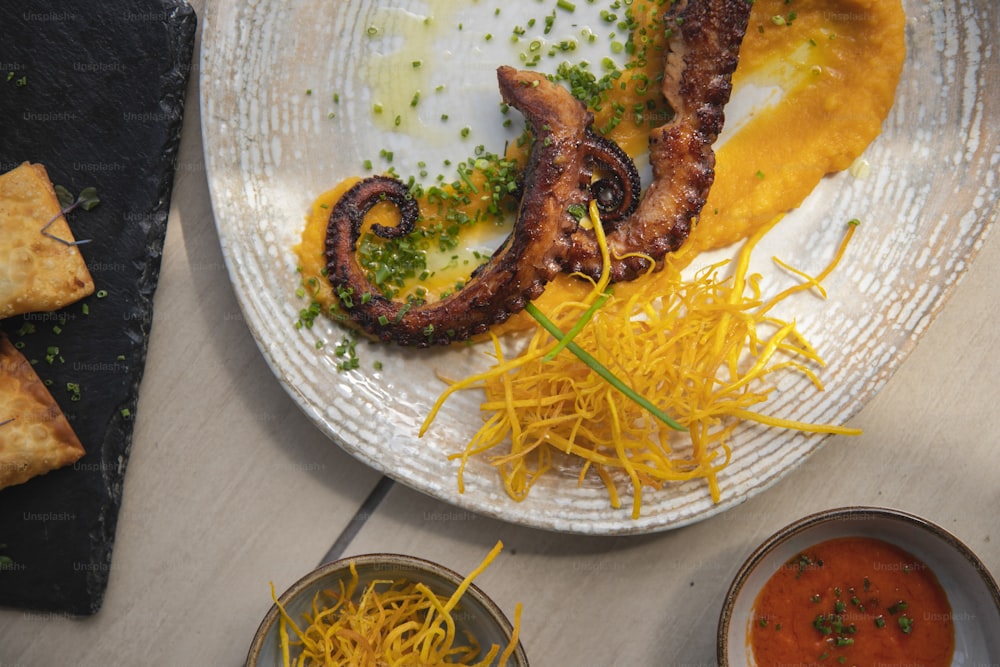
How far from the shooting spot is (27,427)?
9.37ft

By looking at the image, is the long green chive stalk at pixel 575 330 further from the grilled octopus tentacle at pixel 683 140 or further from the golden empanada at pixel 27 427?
the golden empanada at pixel 27 427

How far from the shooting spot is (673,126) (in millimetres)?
2738

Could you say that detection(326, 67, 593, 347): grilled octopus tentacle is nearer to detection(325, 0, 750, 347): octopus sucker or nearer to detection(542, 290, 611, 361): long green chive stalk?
detection(325, 0, 750, 347): octopus sucker

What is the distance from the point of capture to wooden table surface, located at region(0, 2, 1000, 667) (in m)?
3.01

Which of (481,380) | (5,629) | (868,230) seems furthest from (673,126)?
(5,629)

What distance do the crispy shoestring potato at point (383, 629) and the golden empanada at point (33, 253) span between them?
1458mm

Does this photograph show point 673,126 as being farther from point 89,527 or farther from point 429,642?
point 89,527

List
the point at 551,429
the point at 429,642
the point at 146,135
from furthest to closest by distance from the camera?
the point at 146,135
the point at 551,429
the point at 429,642

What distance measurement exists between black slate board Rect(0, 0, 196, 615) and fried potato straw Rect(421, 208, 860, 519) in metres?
1.36

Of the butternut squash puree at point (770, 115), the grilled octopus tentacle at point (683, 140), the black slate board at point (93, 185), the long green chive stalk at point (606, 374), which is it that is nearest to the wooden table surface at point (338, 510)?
the black slate board at point (93, 185)

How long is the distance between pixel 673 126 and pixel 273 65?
5.14ft

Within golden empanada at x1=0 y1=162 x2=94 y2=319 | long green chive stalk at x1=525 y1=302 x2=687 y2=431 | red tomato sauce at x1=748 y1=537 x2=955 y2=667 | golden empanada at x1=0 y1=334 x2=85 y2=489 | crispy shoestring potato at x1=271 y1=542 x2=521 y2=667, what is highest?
long green chive stalk at x1=525 y1=302 x2=687 y2=431

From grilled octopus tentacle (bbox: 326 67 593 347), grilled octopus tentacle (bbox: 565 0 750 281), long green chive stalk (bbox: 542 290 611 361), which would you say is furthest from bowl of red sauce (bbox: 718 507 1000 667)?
grilled octopus tentacle (bbox: 326 67 593 347)

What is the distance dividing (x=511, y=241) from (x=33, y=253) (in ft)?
6.13
